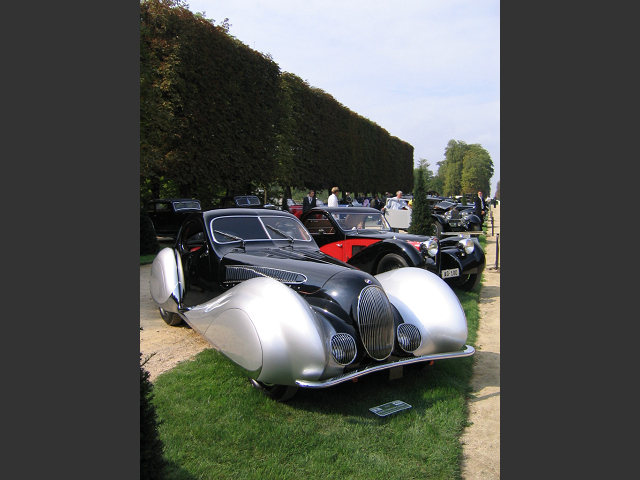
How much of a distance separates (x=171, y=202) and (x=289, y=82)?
39.3 feet

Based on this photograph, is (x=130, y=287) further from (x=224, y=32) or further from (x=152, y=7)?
(x=224, y=32)

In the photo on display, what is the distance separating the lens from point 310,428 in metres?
3.32

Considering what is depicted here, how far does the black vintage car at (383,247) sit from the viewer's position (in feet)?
24.2

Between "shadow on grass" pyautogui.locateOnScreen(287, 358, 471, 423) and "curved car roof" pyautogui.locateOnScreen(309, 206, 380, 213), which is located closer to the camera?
"shadow on grass" pyautogui.locateOnScreen(287, 358, 471, 423)

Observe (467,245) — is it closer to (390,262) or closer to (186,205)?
(390,262)

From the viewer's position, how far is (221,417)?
344 centimetres

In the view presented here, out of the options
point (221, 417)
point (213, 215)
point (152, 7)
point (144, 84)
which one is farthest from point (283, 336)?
point (152, 7)

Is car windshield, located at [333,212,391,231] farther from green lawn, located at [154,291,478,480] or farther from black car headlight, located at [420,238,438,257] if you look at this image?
green lawn, located at [154,291,478,480]

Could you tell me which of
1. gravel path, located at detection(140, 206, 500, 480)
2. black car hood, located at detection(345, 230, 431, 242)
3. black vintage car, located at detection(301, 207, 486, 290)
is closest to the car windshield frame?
black vintage car, located at detection(301, 207, 486, 290)

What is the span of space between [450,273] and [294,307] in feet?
17.2

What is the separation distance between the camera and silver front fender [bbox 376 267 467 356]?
4.12 m

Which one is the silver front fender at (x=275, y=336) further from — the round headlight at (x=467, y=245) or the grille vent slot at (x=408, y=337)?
the round headlight at (x=467, y=245)

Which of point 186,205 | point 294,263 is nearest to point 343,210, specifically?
point 294,263

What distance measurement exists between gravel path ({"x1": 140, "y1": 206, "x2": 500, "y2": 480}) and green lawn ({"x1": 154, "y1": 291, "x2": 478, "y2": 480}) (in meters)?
0.10
